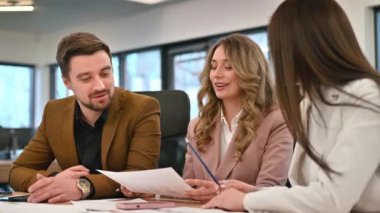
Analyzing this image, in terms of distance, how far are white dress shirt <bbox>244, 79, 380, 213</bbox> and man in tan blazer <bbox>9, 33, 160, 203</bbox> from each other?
2.84 ft

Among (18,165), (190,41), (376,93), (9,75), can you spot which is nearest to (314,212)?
(376,93)

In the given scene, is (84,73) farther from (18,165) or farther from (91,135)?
(18,165)

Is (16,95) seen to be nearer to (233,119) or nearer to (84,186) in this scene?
(233,119)

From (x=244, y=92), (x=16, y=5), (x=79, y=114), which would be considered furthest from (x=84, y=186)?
(x=16, y=5)

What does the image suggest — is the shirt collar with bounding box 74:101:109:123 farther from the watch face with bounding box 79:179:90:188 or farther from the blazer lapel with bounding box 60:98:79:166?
the watch face with bounding box 79:179:90:188

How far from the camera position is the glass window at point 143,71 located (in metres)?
7.92

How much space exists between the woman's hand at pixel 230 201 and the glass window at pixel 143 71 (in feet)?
21.3

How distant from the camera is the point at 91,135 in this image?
208cm

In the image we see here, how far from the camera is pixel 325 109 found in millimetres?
1221

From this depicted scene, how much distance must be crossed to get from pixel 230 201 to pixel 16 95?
883 cm

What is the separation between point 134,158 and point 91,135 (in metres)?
0.23

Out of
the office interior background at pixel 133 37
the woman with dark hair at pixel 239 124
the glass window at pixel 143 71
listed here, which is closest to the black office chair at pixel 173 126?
the woman with dark hair at pixel 239 124

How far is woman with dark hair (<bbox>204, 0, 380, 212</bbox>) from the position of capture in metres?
1.13

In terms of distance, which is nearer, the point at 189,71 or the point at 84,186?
the point at 84,186
